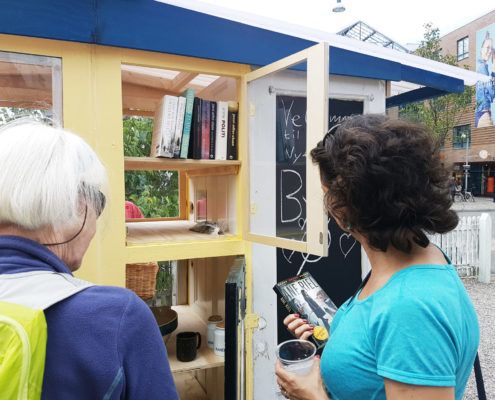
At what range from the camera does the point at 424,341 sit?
93cm

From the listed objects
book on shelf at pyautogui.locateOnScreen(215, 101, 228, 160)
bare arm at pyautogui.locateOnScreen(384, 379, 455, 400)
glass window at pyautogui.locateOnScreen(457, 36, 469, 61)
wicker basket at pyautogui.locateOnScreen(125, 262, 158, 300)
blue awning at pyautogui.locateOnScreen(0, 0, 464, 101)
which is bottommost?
wicker basket at pyautogui.locateOnScreen(125, 262, 158, 300)

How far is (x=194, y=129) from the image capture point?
8.11 feet

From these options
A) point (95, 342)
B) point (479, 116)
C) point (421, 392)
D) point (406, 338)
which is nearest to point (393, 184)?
point (406, 338)

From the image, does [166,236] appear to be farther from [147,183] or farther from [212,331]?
[147,183]

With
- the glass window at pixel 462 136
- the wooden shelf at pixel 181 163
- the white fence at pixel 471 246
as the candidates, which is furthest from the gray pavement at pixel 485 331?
the glass window at pixel 462 136

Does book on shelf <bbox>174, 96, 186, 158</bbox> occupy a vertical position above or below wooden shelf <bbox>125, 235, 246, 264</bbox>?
above

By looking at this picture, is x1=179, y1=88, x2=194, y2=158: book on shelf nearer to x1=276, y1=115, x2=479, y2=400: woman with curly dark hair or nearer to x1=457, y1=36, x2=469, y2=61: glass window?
x1=276, y1=115, x2=479, y2=400: woman with curly dark hair

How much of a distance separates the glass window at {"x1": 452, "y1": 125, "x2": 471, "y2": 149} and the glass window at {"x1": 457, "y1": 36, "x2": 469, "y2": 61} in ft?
17.1

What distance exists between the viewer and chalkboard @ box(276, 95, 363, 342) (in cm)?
241

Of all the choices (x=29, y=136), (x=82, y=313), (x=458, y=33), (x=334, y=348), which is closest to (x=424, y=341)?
(x=334, y=348)

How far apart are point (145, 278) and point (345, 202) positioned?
7.10ft

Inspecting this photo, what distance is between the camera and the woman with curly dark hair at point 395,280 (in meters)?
0.94

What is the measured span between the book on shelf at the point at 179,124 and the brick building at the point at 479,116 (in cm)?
2325

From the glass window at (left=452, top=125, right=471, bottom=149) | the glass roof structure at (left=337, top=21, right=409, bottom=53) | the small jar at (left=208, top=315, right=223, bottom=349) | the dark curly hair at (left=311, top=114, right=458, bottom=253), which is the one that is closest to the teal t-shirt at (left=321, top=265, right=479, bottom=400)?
the dark curly hair at (left=311, top=114, right=458, bottom=253)
